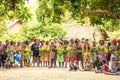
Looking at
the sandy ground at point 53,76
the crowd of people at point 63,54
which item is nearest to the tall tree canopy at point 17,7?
the sandy ground at point 53,76

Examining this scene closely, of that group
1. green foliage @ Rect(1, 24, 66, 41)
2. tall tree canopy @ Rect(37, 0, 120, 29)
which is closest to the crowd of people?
tall tree canopy @ Rect(37, 0, 120, 29)

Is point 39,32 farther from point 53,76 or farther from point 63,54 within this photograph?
point 53,76

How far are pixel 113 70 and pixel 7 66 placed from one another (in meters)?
6.57

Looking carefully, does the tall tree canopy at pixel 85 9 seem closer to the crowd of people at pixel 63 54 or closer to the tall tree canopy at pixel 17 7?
the tall tree canopy at pixel 17 7

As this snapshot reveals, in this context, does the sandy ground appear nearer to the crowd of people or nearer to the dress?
the crowd of people

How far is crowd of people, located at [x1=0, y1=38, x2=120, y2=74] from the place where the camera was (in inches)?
760

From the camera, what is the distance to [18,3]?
1158 centimetres

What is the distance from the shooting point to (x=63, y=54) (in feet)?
71.4

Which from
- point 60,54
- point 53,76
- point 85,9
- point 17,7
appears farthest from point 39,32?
point 85,9

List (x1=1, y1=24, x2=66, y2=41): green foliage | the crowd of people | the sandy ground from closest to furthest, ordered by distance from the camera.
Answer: the sandy ground < the crowd of people < (x1=1, y1=24, x2=66, y2=41): green foliage

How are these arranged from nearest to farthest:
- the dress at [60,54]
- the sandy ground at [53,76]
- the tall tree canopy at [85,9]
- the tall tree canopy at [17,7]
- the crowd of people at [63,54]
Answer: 1. the tall tree canopy at [85,9]
2. the tall tree canopy at [17,7]
3. the sandy ground at [53,76]
4. the crowd of people at [63,54]
5. the dress at [60,54]

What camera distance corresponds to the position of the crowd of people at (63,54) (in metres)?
19.3

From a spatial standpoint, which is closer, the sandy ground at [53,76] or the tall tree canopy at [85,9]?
the tall tree canopy at [85,9]

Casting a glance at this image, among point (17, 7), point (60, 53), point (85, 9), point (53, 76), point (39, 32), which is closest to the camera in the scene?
point (85, 9)
